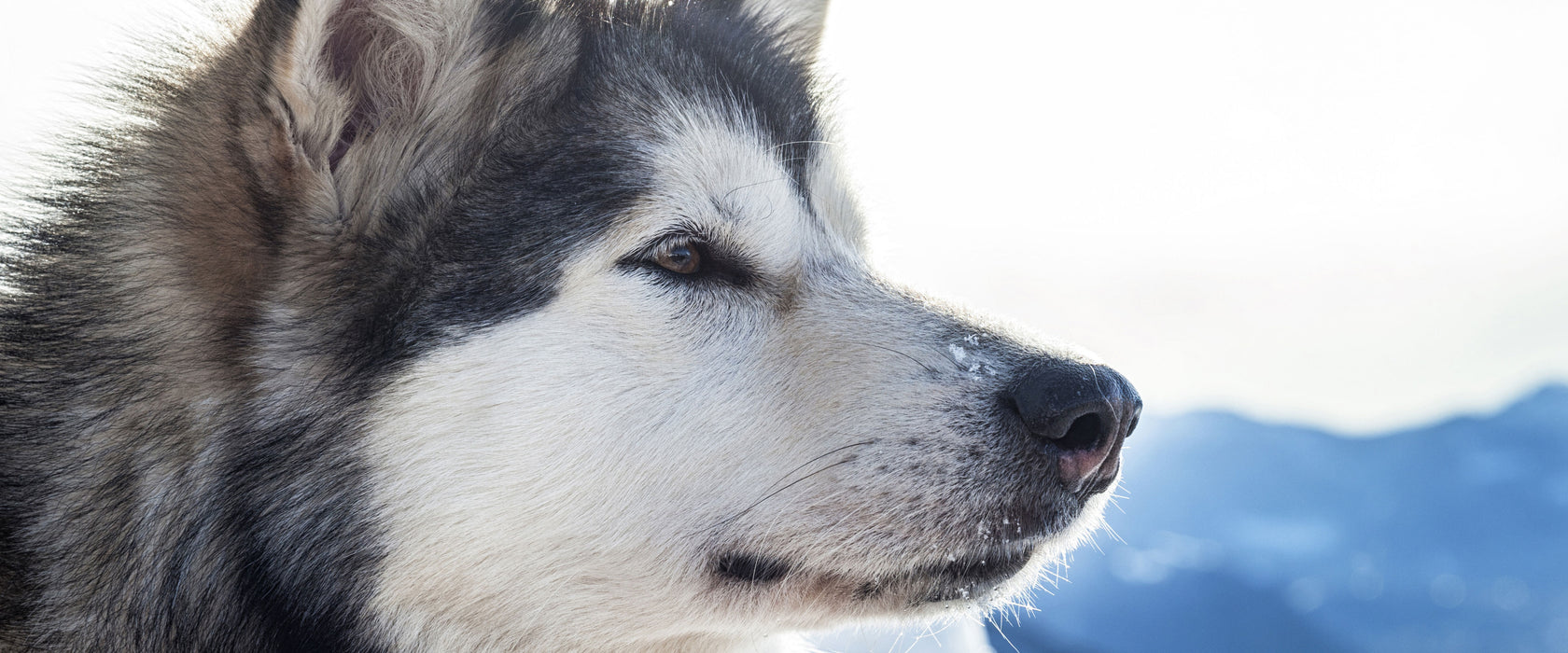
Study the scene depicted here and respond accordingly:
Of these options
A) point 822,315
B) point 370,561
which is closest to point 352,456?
point 370,561

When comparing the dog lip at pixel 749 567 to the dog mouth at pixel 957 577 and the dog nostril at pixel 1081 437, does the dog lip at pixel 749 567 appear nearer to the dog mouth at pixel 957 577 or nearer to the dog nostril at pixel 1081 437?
the dog mouth at pixel 957 577

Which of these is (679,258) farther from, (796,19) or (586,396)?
(796,19)

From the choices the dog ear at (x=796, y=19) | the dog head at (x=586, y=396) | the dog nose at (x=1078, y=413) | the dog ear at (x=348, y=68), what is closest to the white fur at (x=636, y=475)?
the dog head at (x=586, y=396)

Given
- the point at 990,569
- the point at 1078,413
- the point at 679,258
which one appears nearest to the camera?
the point at 1078,413

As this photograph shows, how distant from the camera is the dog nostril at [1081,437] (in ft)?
6.27

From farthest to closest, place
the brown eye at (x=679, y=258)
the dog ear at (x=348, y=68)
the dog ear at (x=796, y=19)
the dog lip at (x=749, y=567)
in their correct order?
the dog ear at (x=796, y=19) < the brown eye at (x=679, y=258) < the dog lip at (x=749, y=567) < the dog ear at (x=348, y=68)

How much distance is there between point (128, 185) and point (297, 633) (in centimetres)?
94

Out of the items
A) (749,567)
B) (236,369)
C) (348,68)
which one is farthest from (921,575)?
(348,68)

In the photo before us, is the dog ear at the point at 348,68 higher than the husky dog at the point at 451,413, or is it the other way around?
the dog ear at the point at 348,68

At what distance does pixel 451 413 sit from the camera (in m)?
1.90

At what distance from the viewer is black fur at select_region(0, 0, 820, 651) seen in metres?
1.91

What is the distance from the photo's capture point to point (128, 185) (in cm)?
210

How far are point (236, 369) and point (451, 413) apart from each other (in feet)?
1.33

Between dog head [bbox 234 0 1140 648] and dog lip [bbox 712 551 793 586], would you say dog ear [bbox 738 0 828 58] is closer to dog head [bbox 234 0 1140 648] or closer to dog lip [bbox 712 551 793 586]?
dog head [bbox 234 0 1140 648]
